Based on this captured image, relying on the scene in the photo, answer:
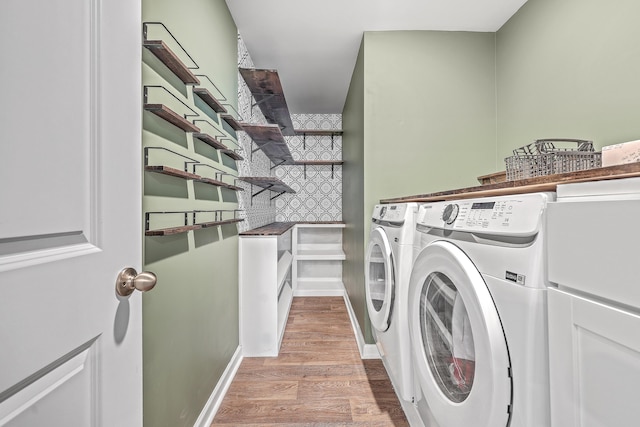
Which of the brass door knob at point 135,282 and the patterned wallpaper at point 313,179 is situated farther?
the patterned wallpaper at point 313,179

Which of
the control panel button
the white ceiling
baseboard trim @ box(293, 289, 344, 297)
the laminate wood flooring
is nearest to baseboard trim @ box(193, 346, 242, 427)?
the laminate wood flooring

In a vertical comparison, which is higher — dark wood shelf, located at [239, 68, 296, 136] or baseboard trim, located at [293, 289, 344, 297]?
dark wood shelf, located at [239, 68, 296, 136]

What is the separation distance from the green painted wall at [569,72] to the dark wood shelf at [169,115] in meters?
1.96

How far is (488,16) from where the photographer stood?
7.38 ft

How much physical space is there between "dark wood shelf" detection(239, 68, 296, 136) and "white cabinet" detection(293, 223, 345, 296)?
1357mm

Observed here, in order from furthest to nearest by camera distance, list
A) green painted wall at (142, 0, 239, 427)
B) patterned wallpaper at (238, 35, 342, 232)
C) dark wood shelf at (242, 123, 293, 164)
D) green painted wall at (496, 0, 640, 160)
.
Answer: patterned wallpaper at (238, 35, 342, 232), dark wood shelf at (242, 123, 293, 164), green painted wall at (496, 0, 640, 160), green painted wall at (142, 0, 239, 427)

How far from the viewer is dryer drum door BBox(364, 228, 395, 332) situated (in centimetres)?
155

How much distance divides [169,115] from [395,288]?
1168mm

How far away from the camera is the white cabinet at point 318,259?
395cm

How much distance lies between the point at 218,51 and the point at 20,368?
191 cm

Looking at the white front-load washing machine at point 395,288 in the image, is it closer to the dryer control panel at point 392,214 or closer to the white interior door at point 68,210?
the dryer control panel at point 392,214

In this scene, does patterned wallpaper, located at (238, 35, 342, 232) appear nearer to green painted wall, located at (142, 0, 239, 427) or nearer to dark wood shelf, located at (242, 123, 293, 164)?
dark wood shelf, located at (242, 123, 293, 164)

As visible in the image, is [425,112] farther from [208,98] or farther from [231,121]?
[208,98]

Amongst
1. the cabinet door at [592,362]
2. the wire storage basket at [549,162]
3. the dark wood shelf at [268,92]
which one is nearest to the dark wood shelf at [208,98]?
the dark wood shelf at [268,92]
